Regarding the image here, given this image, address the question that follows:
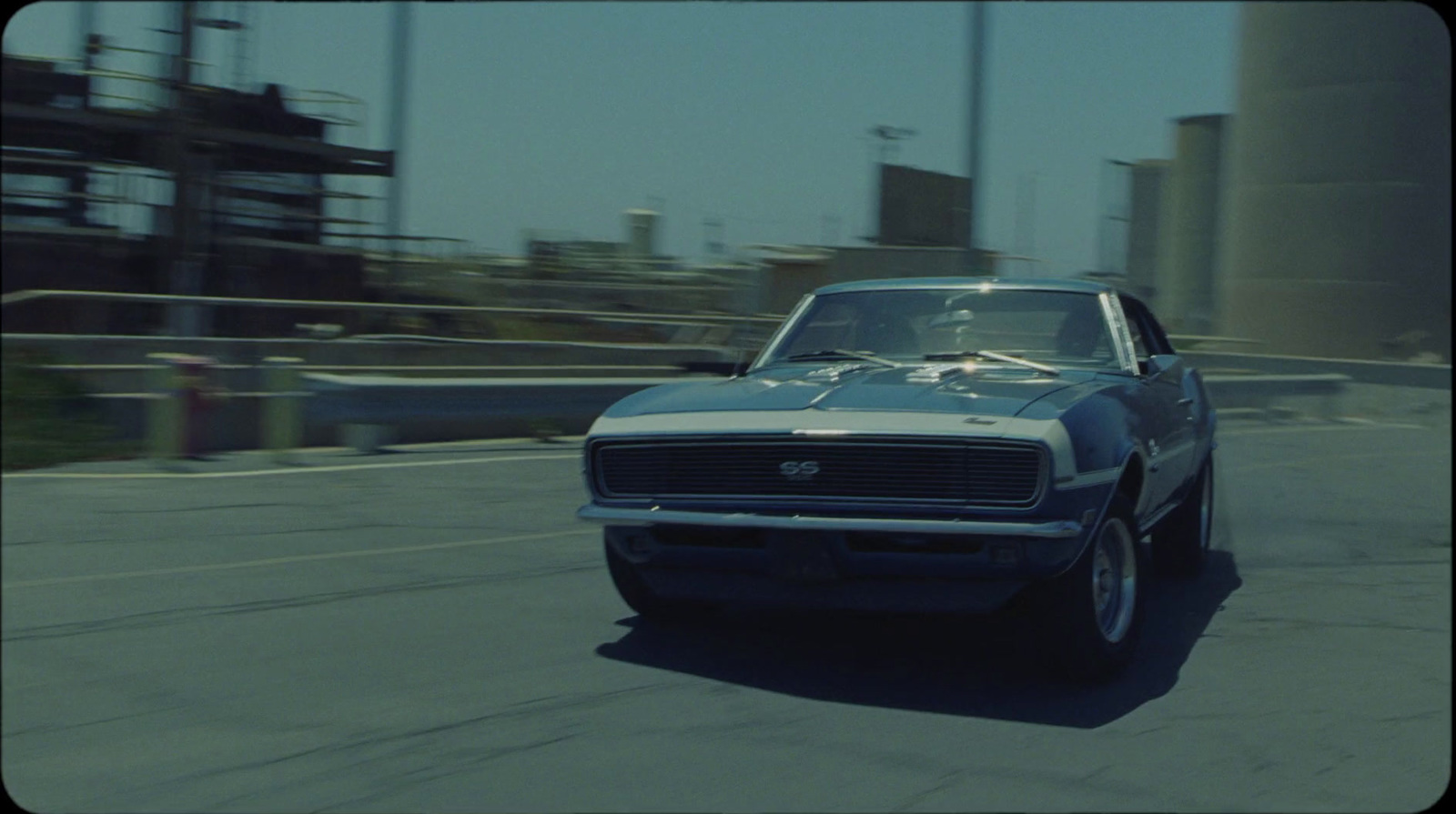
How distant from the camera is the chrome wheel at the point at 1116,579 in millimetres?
5117

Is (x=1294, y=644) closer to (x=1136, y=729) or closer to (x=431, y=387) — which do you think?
(x=1136, y=729)

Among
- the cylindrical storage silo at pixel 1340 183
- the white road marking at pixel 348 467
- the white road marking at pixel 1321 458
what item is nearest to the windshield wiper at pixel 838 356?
the white road marking at pixel 348 467

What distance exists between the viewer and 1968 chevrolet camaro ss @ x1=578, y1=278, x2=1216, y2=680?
4.68 meters

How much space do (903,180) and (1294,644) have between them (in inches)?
400

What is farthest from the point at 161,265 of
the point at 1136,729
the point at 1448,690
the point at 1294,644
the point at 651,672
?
the point at 1448,690

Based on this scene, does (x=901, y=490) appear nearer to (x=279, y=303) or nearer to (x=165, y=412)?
(x=165, y=412)

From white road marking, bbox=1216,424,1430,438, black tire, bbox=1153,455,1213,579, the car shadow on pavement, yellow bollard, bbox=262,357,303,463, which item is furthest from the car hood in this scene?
white road marking, bbox=1216,424,1430,438

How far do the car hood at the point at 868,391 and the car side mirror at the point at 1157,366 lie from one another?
0.49 meters

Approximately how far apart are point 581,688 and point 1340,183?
15.4 metres

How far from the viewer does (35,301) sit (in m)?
6.99

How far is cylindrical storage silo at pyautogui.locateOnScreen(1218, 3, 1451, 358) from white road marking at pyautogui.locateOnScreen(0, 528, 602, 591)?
38.5ft

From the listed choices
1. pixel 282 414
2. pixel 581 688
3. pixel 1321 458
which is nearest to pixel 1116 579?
pixel 581 688

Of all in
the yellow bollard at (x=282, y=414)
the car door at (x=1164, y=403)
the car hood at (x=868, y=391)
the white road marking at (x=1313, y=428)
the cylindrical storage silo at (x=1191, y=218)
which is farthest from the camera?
the cylindrical storage silo at (x=1191, y=218)

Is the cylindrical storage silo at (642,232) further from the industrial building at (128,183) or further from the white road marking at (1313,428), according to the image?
the industrial building at (128,183)
